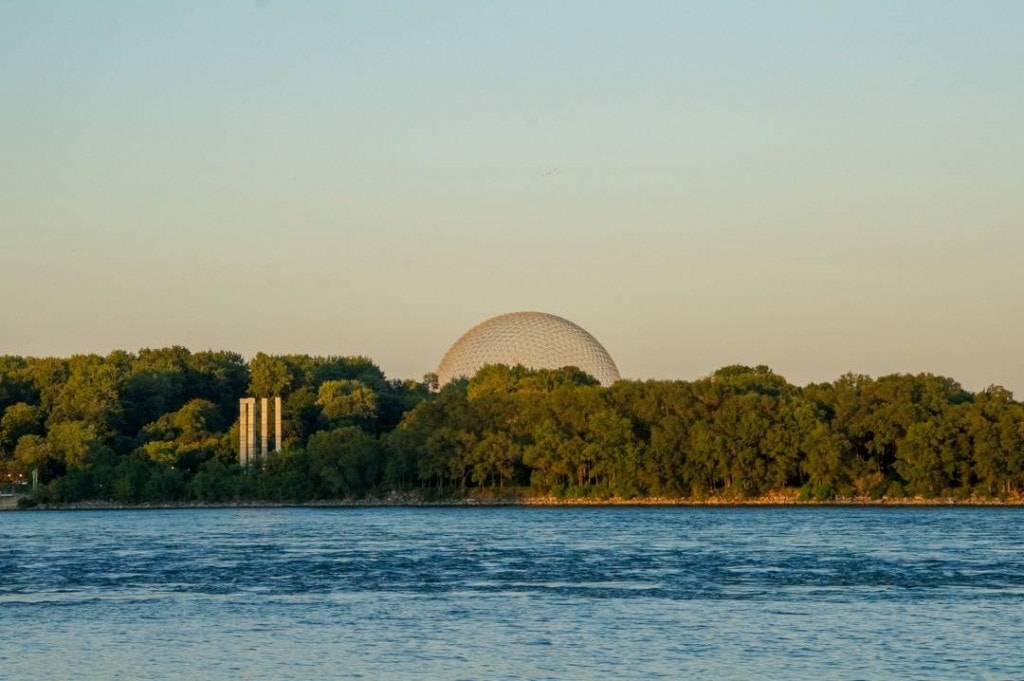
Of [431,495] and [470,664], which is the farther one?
[431,495]

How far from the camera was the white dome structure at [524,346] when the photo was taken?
172m

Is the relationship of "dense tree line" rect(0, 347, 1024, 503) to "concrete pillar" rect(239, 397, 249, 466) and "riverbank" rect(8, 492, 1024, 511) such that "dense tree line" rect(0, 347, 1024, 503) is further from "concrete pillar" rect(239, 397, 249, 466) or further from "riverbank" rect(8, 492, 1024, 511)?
"concrete pillar" rect(239, 397, 249, 466)

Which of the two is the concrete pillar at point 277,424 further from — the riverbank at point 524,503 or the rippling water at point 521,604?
the rippling water at point 521,604

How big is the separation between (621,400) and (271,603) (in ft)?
248

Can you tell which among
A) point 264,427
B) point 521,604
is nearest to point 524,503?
point 264,427

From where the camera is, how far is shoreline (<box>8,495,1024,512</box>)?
112000 mm

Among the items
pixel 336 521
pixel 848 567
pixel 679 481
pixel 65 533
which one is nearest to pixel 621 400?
pixel 679 481

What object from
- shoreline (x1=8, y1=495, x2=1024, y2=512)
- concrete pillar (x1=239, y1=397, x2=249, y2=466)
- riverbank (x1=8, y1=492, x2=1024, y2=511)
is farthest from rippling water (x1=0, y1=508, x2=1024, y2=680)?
concrete pillar (x1=239, y1=397, x2=249, y2=466)

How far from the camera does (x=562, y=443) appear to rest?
11738 centimetres

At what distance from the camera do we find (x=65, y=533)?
288 feet

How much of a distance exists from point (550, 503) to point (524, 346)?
5426 cm

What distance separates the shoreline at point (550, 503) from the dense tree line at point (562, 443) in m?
0.56

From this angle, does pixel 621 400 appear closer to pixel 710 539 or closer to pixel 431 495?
pixel 431 495

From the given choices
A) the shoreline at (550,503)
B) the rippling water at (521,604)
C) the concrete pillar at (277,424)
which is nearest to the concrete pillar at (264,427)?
the concrete pillar at (277,424)
